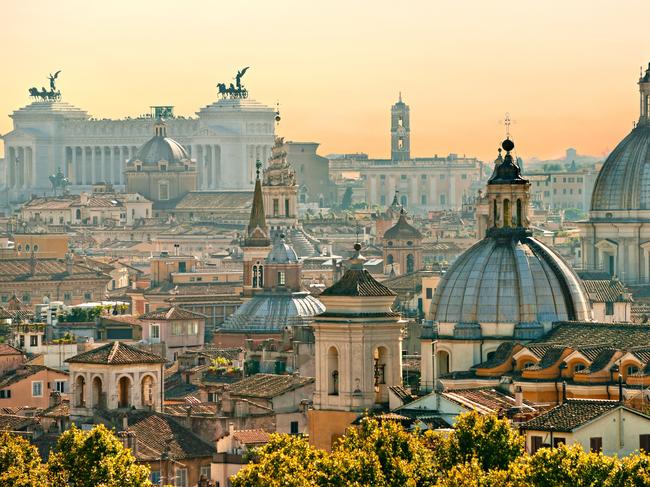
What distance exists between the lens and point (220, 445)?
249 ft

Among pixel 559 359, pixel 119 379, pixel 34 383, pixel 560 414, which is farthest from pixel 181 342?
pixel 560 414

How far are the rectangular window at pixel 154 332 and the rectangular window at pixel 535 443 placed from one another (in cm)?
4931

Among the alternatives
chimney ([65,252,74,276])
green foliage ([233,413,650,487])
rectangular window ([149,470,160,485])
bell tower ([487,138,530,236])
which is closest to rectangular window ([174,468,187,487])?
rectangular window ([149,470,160,485])

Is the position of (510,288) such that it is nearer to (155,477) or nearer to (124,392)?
(155,477)

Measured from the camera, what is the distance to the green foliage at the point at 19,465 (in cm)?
6731

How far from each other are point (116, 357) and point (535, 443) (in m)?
20.2

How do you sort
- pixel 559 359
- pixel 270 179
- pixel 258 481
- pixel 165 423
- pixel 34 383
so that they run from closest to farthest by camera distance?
pixel 258 481 → pixel 559 359 → pixel 165 423 → pixel 34 383 → pixel 270 179

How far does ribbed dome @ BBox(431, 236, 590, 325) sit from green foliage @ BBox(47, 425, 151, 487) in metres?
9.99

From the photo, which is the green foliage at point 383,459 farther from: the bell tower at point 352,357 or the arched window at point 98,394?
the arched window at point 98,394

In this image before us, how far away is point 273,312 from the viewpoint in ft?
386

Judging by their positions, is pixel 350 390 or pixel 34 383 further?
pixel 34 383

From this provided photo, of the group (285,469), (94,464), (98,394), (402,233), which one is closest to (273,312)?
(98,394)

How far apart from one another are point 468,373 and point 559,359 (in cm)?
234

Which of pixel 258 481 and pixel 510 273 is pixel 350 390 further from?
pixel 258 481
